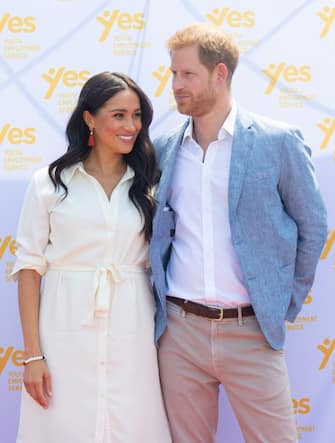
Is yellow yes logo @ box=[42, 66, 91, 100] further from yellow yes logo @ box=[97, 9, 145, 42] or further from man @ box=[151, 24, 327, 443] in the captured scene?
man @ box=[151, 24, 327, 443]

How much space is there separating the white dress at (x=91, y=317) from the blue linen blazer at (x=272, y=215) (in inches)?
15.2

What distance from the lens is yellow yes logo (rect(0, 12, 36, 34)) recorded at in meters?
2.81

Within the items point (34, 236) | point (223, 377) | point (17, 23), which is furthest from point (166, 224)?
point (17, 23)

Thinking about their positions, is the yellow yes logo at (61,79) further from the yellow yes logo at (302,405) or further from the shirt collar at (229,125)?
the yellow yes logo at (302,405)

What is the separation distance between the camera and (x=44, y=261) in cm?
221

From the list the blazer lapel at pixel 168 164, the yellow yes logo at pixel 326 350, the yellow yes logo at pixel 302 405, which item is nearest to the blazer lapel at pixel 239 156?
the blazer lapel at pixel 168 164

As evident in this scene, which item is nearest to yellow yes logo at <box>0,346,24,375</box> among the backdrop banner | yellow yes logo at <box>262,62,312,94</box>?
the backdrop banner

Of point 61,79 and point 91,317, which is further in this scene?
point 61,79

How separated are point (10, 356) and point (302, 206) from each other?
1505mm

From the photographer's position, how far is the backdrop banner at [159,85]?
109 inches

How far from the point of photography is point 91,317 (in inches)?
83.0

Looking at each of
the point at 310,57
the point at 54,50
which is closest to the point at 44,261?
the point at 54,50

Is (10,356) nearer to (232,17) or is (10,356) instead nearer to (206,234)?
(206,234)

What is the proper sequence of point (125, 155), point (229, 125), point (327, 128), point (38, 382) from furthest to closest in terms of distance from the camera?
point (327, 128), point (125, 155), point (229, 125), point (38, 382)
